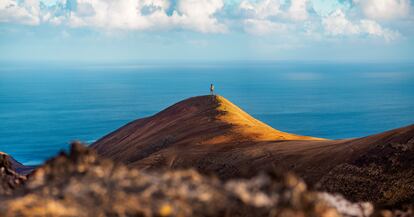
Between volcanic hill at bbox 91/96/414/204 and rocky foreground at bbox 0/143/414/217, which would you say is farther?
volcanic hill at bbox 91/96/414/204

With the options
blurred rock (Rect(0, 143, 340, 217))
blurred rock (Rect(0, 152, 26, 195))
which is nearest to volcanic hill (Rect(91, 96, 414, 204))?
blurred rock (Rect(0, 143, 340, 217))

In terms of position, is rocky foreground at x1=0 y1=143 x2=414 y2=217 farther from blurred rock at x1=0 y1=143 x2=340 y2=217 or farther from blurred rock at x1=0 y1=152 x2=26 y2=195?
blurred rock at x1=0 y1=152 x2=26 y2=195

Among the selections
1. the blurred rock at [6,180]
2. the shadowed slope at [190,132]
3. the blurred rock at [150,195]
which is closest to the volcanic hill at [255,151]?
the shadowed slope at [190,132]

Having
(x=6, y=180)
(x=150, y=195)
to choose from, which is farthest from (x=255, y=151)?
(x=150, y=195)

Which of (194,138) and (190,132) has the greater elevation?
(190,132)

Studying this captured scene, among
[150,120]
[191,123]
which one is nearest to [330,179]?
[191,123]

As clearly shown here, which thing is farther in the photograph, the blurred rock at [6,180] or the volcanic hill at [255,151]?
the volcanic hill at [255,151]

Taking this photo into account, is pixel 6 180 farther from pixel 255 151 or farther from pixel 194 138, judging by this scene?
pixel 194 138

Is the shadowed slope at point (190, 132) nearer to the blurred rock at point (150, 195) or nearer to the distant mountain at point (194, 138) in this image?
the distant mountain at point (194, 138)

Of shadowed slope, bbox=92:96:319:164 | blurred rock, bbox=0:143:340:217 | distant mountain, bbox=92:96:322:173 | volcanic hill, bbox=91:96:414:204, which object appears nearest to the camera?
blurred rock, bbox=0:143:340:217
